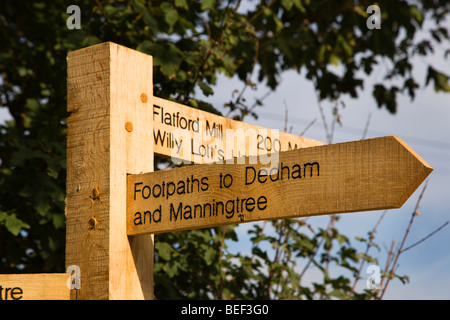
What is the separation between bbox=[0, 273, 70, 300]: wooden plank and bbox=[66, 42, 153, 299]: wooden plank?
93 millimetres

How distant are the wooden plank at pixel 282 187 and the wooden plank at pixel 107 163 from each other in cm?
8

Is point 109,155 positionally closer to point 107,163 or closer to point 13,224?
point 107,163

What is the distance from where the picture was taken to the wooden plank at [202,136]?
2.60 meters

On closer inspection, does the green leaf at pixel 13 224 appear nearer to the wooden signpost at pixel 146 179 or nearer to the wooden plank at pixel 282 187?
the wooden signpost at pixel 146 179

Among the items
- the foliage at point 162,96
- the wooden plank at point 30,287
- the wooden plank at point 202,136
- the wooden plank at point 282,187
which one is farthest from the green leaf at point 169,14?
the wooden plank at point 30,287

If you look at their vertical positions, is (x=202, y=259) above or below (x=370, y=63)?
below

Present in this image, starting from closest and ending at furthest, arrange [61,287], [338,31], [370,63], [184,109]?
[61,287] < [184,109] < [338,31] < [370,63]

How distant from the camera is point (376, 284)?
4.34 meters

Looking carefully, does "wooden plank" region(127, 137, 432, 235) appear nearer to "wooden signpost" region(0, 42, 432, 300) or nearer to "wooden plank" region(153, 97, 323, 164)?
"wooden signpost" region(0, 42, 432, 300)

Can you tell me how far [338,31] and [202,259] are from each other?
3130 mm

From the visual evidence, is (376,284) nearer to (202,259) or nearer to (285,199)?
(202,259)

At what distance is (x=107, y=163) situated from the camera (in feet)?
7.77

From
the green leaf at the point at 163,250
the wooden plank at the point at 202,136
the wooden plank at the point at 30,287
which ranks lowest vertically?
the wooden plank at the point at 30,287
